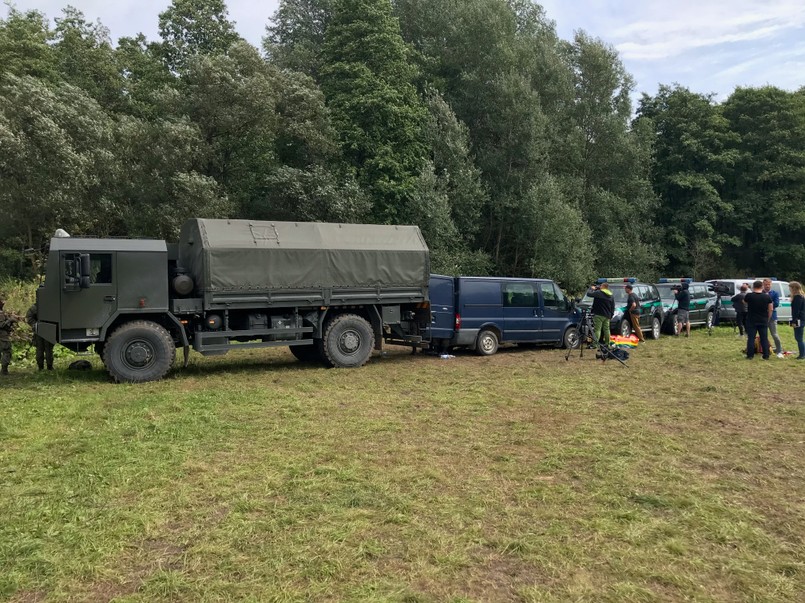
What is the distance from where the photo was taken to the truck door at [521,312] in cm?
1498

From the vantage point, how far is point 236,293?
11500mm

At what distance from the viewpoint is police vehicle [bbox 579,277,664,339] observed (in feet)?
57.0

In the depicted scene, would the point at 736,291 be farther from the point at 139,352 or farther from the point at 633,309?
the point at 139,352

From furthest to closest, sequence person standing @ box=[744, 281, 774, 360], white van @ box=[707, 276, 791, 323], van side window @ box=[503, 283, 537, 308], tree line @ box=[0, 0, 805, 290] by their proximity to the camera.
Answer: tree line @ box=[0, 0, 805, 290] < white van @ box=[707, 276, 791, 323] < van side window @ box=[503, 283, 537, 308] < person standing @ box=[744, 281, 774, 360]

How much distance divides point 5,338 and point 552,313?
39.7 ft

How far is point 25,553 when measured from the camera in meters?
3.90

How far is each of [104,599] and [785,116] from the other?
46535 millimetres

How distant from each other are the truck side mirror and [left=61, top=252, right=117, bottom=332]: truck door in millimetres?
79

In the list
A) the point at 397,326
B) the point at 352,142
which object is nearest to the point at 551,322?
the point at 397,326

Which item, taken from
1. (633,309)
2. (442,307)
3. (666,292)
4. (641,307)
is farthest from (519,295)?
(666,292)

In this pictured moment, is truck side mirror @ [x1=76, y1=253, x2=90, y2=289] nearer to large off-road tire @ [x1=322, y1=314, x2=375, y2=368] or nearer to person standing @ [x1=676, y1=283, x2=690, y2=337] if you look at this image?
large off-road tire @ [x1=322, y1=314, x2=375, y2=368]

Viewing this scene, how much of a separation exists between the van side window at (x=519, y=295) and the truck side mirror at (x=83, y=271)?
894 cm

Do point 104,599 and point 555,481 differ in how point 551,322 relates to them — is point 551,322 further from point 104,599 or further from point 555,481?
point 104,599

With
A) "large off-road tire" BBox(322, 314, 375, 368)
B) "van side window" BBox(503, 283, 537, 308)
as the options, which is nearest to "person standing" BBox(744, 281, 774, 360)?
"van side window" BBox(503, 283, 537, 308)
